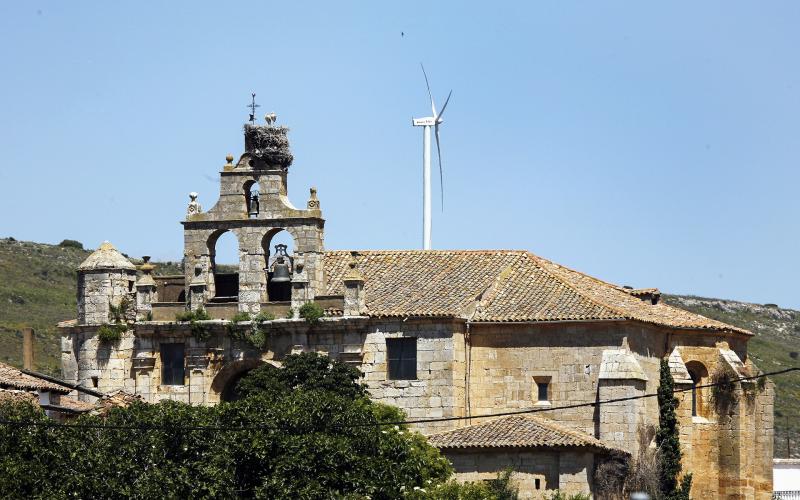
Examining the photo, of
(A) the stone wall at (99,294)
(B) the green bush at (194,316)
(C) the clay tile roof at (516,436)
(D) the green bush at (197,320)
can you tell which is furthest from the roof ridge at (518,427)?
(A) the stone wall at (99,294)

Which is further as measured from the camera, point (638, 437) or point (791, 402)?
point (791, 402)

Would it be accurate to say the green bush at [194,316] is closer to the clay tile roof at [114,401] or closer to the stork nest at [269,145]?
the clay tile roof at [114,401]

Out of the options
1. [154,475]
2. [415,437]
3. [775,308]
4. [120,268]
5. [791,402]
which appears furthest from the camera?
[775,308]

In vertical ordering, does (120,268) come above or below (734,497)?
above

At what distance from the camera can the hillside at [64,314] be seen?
88438 millimetres

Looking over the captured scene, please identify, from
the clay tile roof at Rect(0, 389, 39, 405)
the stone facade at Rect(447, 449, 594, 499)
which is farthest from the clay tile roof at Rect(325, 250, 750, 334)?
the clay tile roof at Rect(0, 389, 39, 405)

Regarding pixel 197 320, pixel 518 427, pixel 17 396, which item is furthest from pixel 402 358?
pixel 17 396

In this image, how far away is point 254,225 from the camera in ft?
198

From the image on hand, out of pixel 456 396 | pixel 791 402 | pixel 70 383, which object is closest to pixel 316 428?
pixel 456 396

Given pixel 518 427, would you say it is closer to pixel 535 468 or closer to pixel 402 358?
pixel 535 468

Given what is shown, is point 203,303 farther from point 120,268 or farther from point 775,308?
point 775,308

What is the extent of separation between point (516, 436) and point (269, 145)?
1174 cm

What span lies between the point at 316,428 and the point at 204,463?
317 centimetres

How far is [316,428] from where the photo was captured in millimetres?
50062
